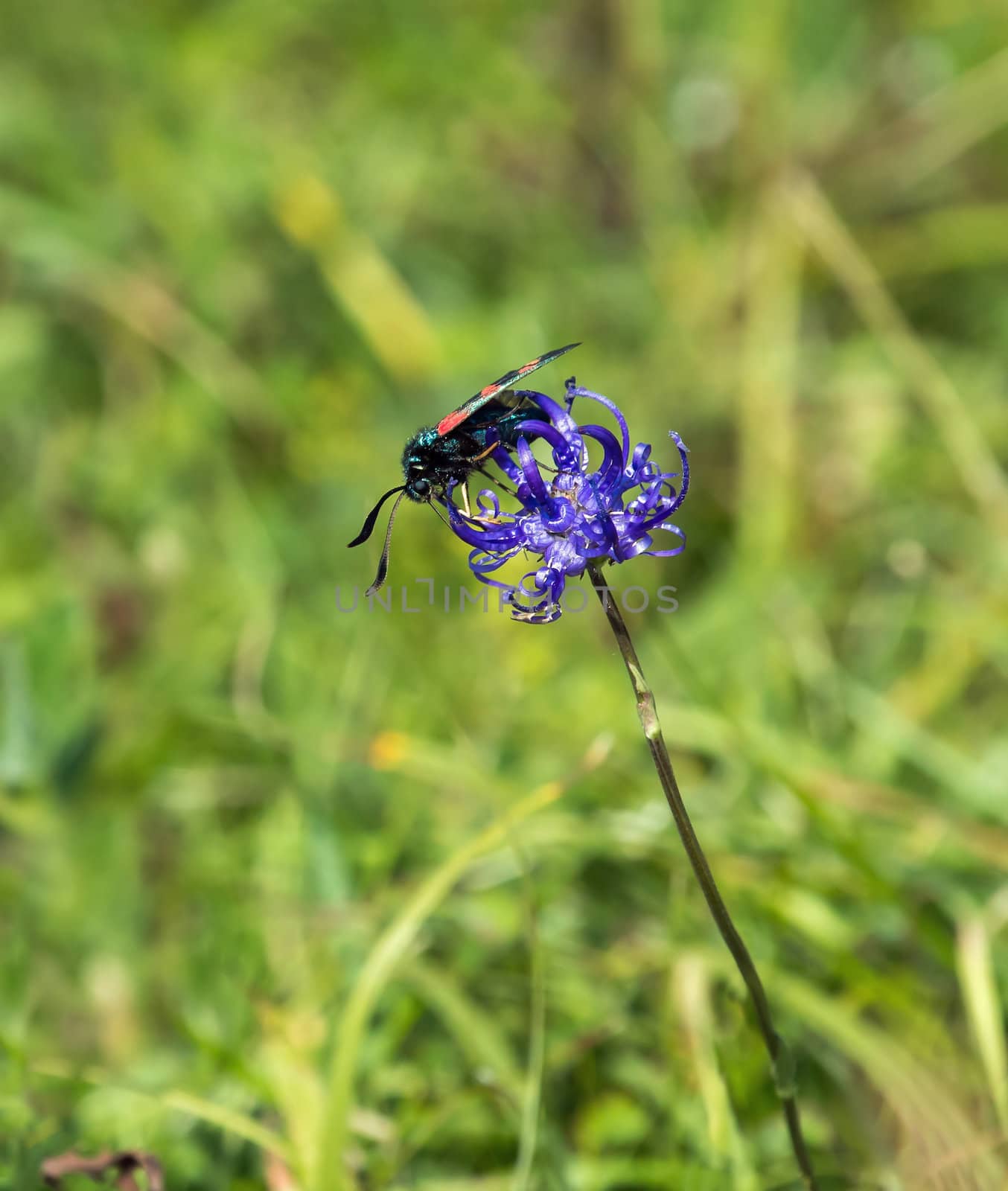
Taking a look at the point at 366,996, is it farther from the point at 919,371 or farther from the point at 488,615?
the point at 919,371

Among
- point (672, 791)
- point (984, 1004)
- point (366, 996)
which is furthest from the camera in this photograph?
point (984, 1004)

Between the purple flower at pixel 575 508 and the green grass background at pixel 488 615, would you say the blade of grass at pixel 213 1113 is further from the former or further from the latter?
the purple flower at pixel 575 508

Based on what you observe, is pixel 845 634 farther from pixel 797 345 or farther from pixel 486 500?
pixel 486 500

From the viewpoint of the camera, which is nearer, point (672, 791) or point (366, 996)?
point (672, 791)

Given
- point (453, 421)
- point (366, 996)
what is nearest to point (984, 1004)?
point (366, 996)

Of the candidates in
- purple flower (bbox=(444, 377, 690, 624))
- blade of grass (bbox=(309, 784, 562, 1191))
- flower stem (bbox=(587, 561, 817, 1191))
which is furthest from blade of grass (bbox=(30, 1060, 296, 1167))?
purple flower (bbox=(444, 377, 690, 624))

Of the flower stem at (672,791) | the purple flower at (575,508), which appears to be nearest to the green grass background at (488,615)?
the flower stem at (672,791)
